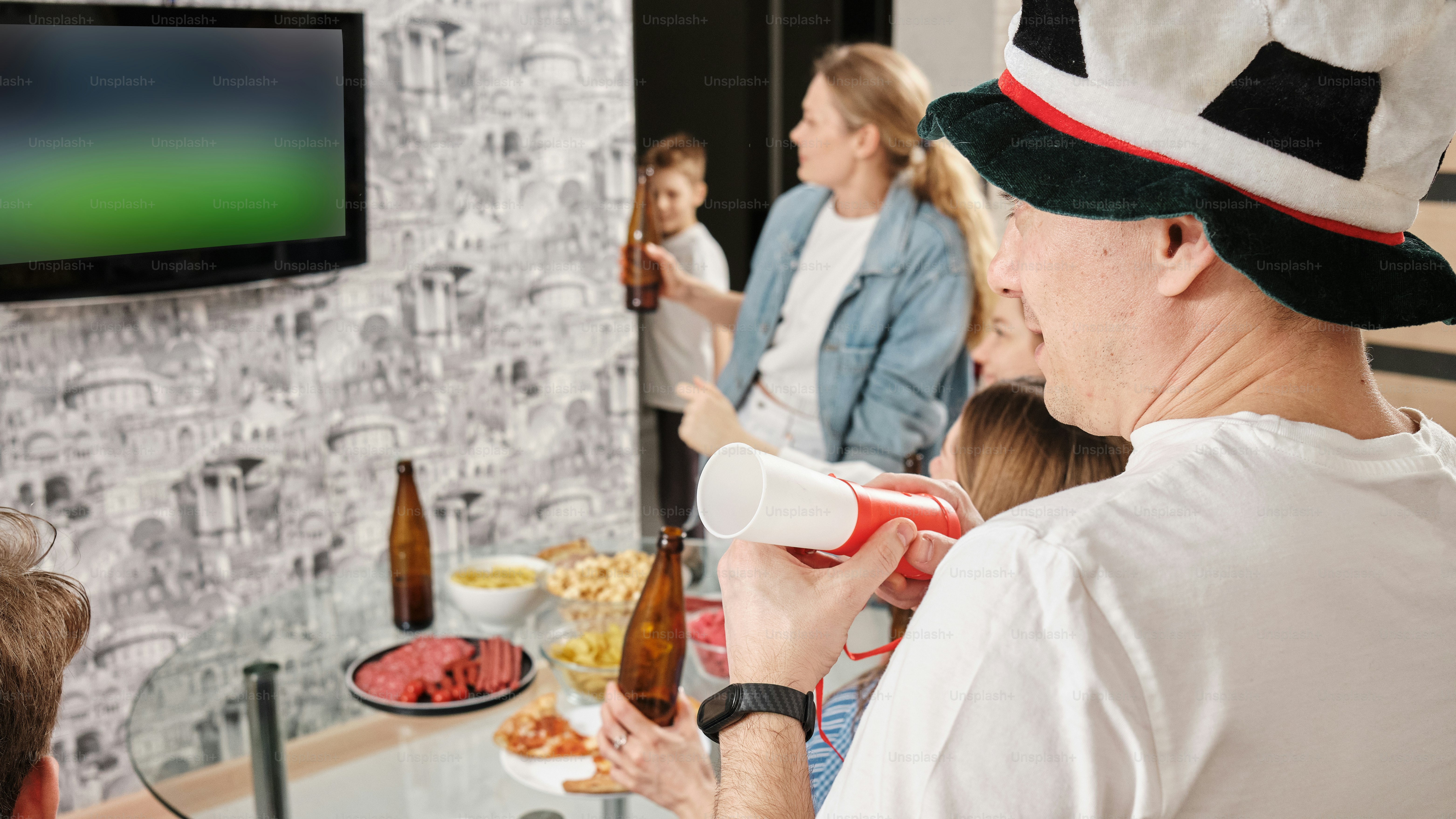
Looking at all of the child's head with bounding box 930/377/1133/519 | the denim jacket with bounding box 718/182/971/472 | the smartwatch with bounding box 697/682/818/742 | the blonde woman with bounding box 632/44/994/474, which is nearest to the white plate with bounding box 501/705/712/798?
the child's head with bounding box 930/377/1133/519

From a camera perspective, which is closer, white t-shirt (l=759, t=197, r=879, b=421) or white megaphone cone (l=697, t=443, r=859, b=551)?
white megaphone cone (l=697, t=443, r=859, b=551)

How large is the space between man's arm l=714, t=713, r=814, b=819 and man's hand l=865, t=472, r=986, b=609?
147 millimetres

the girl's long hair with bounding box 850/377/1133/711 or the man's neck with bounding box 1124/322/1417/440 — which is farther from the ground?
the man's neck with bounding box 1124/322/1417/440

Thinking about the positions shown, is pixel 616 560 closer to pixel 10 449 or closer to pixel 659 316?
pixel 10 449

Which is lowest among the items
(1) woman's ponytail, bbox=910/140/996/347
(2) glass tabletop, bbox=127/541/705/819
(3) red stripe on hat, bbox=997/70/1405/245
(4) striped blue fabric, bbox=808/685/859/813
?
(2) glass tabletop, bbox=127/541/705/819

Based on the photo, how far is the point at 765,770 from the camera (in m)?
0.81

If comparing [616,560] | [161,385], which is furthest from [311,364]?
[616,560]

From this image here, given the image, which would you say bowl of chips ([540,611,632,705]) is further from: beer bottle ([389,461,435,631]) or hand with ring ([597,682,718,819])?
beer bottle ([389,461,435,631])

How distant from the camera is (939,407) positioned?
9.16ft

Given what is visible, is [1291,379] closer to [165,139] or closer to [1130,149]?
[1130,149]

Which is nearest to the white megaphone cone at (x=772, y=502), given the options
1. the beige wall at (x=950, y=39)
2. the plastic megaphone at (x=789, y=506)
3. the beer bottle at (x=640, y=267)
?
the plastic megaphone at (x=789, y=506)

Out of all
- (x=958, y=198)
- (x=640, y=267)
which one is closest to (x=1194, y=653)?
(x=958, y=198)

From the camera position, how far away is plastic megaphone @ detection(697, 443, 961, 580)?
2.78ft

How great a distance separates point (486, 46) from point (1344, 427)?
281cm
